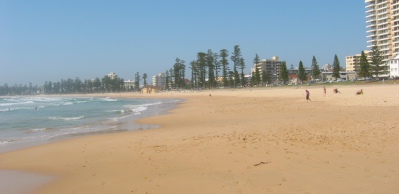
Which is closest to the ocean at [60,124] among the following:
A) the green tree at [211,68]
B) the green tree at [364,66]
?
the green tree at [364,66]

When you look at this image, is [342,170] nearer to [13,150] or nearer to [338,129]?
[338,129]

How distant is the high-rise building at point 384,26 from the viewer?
90.3 m

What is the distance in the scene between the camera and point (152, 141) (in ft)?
35.9

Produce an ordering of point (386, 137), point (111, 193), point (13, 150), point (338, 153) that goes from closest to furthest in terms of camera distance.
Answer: point (111, 193)
point (338, 153)
point (386, 137)
point (13, 150)

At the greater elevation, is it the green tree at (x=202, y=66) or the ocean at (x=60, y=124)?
the green tree at (x=202, y=66)

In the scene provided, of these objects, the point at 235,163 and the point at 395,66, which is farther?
the point at 395,66

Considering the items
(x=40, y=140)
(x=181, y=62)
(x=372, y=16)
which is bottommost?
(x=40, y=140)

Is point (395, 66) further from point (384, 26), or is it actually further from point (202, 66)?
point (202, 66)

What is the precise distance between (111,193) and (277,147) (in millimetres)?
4197

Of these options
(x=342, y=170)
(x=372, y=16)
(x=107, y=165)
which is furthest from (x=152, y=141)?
(x=372, y=16)

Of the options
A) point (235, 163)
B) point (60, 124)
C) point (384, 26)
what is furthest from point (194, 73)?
point (235, 163)

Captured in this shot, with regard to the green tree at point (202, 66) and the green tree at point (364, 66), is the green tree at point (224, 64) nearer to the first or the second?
the green tree at point (202, 66)

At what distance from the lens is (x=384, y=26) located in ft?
316

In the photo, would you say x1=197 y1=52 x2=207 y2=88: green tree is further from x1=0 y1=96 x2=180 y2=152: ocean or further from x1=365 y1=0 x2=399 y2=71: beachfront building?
x1=0 y1=96 x2=180 y2=152: ocean
